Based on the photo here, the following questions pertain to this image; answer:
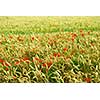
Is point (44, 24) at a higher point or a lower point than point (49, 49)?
higher

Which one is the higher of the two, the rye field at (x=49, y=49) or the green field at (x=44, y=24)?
the green field at (x=44, y=24)

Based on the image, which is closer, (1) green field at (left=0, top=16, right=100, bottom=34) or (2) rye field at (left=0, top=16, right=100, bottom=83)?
(2) rye field at (left=0, top=16, right=100, bottom=83)

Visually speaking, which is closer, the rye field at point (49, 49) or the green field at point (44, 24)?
the rye field at point (49, 49)

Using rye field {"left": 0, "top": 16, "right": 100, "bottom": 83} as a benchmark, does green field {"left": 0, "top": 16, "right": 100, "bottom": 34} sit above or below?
above

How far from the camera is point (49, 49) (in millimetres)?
3062

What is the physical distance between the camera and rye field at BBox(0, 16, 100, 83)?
297 centimetres

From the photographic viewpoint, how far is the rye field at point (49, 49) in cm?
297

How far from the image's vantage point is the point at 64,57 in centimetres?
301
